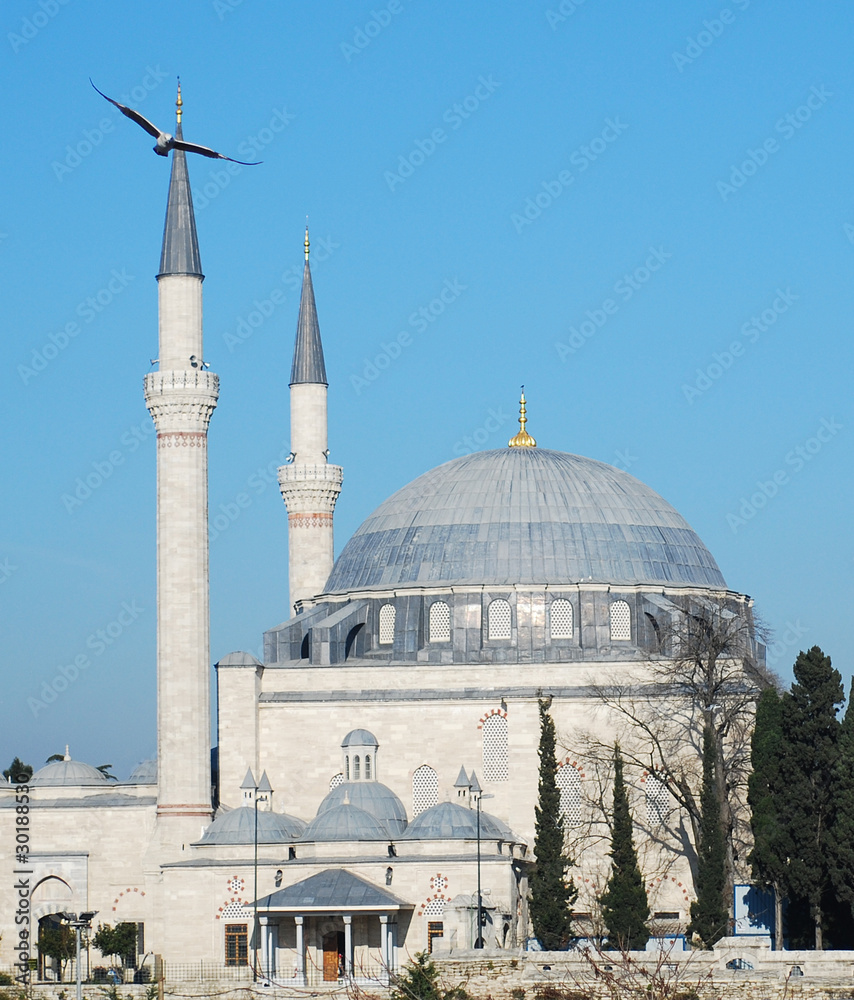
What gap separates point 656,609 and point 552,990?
50.1ft

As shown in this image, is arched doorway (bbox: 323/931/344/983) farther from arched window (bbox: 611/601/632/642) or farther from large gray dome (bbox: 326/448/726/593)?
arched window (bbox: 611/601/632/642)

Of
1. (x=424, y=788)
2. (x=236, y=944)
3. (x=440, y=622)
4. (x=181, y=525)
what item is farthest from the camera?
(x=440, y=622)

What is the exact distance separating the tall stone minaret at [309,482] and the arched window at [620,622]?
7.94 m

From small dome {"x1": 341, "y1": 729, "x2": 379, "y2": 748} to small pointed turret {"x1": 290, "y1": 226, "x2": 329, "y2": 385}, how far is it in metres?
10.6

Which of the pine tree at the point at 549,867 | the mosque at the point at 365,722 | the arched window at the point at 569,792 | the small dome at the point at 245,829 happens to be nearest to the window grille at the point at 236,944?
the mosque at the point at 365,722

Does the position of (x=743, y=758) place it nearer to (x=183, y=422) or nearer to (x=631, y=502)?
(x=631, y=502)

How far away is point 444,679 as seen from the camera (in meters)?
43.7

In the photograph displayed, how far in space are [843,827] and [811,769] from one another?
1801 mm

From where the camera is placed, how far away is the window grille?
127 ft

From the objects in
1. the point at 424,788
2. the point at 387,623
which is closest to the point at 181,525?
the point at 387,623

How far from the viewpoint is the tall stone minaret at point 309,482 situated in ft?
163

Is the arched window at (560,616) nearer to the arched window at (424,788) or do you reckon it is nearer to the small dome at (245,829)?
the arched window at (424,788)

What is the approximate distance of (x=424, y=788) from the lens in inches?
1684

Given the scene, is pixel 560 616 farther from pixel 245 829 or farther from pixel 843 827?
pixel 843 827
